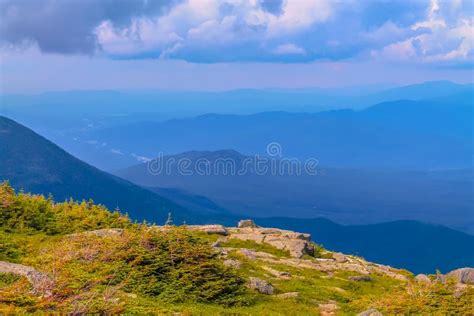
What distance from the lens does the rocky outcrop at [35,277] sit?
1650cm

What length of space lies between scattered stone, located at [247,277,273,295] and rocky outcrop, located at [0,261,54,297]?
962 cm

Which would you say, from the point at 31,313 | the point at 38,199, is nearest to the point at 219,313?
the point at 31,313

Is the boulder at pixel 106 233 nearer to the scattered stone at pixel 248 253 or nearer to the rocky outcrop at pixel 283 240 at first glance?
the scattered stone at pixel 248 253

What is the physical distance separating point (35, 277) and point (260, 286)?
10414mm

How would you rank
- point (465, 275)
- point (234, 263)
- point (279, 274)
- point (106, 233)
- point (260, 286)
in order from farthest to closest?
point (465, 275) < point (279, 274) < point (234, 263) < point (106, 233) < point (260, 286)

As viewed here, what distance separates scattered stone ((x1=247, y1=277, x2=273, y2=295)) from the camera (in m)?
24.5

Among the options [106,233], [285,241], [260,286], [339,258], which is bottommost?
[339,258]

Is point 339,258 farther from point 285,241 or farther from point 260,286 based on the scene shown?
point 260,286

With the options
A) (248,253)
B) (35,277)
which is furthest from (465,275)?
(35,277)

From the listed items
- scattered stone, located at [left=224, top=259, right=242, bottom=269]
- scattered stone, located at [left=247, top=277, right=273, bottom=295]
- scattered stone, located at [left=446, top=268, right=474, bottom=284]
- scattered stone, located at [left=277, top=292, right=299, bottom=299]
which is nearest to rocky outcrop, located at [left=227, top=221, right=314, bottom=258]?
scattered stone, located at [left=224, top=259, right=242, bottom=269]

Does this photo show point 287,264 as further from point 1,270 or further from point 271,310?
point 1,270

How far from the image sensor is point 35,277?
60.5 ft

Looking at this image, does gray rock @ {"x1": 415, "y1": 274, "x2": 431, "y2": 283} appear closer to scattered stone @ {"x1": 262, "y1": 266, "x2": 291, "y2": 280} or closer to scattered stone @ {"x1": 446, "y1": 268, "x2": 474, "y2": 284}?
scattered stone @ {"x1": 446, "y1": 268, "x2": 474, "y2": 284}

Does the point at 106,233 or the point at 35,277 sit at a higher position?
the point at 106,233
